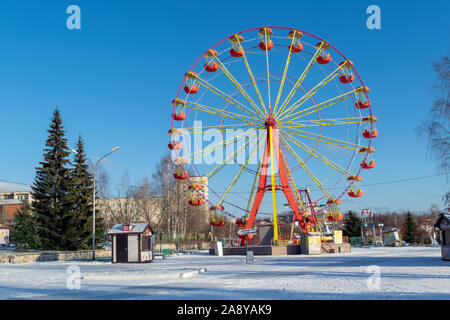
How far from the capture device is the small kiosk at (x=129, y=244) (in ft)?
100

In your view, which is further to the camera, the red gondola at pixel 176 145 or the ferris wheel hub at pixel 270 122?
the ferris wheel hub at pixel 270 122

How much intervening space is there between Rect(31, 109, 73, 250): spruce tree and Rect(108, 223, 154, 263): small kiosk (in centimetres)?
1150

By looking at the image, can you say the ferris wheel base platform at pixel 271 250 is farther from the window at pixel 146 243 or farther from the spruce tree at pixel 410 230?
the spruce tree at pixel 410 230

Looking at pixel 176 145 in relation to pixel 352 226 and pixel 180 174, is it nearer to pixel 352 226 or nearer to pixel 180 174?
pixel 180 174

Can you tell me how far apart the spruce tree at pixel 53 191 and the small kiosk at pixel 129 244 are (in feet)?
37.7

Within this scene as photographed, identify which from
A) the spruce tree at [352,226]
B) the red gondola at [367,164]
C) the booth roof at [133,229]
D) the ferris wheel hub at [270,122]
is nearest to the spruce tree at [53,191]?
the booth roof at [133,229]

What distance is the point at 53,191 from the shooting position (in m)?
40.9

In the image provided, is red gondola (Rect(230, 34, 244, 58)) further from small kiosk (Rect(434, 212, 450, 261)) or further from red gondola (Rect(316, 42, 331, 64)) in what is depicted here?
small kiosk (Rect(434, 212, 450, 261))

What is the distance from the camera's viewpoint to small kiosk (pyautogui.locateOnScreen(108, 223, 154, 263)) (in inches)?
1206

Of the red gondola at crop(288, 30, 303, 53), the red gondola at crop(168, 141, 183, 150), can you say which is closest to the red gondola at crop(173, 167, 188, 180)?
the red gondola at crop(168, 141, 183, 150)
